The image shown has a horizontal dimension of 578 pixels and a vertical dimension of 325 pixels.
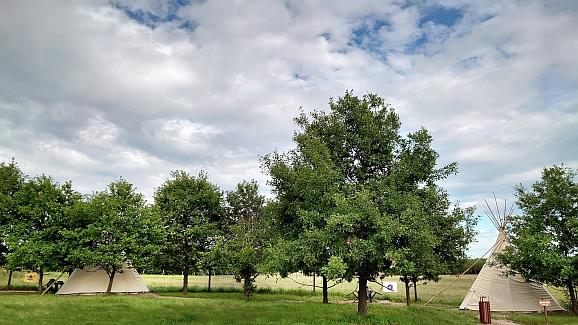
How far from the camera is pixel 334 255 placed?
883 inches

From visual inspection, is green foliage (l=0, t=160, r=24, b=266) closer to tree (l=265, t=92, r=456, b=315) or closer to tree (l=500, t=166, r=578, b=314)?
tree (l=265, t=92, r=456, b=315)

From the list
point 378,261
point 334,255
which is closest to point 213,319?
point 334,255

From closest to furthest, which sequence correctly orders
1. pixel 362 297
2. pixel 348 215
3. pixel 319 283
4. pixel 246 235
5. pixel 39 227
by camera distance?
pixel 348 215 → pixel 362 297 → pixel 246 235 → pixel 39 227 → pixel 319 283

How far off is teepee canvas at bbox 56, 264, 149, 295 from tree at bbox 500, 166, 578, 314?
36.7 meters

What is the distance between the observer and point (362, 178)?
2550cm

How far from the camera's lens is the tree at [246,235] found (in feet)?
129

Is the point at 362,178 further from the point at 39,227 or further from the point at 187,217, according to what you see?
the point at 39,227

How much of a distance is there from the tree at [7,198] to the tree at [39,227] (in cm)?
54

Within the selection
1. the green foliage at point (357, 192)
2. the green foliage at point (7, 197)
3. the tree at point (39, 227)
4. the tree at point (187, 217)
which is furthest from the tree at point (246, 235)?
the green foliage at point (7, 197)

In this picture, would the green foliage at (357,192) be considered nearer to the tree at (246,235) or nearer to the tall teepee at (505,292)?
the tree at (246,235)

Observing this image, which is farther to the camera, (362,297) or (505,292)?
(505,292)

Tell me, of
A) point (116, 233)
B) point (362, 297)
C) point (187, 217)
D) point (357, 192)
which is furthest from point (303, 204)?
point (187, 217)

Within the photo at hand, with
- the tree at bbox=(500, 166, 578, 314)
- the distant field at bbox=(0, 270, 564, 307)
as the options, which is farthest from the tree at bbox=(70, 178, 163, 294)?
the tree at bbox=(500, 166, 578, 314)

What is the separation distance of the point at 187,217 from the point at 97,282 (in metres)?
12.0
